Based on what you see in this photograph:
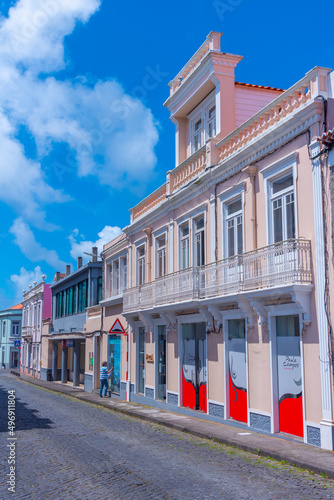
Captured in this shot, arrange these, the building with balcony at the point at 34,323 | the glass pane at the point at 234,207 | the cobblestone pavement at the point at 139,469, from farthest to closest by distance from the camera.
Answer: the building with balcony at the point at 34,323
the glass pane at the point at 234,207
the cobblestone pavement at the point at 139,469

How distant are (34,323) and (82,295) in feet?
59.0

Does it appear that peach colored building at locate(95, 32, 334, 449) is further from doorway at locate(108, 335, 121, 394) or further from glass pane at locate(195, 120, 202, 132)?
doorway at locate(108, 335, 121, 394)

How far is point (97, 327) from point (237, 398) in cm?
1422

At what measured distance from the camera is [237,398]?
1377cm

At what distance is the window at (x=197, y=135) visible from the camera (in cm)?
1861

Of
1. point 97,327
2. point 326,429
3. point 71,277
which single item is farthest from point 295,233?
point 71,277

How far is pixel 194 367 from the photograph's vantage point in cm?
1647

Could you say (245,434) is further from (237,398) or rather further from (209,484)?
(209,484)

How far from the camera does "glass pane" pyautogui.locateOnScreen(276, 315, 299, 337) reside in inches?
456

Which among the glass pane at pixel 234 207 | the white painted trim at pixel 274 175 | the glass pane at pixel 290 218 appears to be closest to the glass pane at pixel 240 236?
the glass pane at pixel 234 207

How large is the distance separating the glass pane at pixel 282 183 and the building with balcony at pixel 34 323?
31804 millimetres

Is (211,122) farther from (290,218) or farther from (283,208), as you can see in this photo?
(290,218)

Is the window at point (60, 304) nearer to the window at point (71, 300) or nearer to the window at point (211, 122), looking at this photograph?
the window at point (71, 300)

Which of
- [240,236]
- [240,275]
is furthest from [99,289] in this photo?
[240,275]
